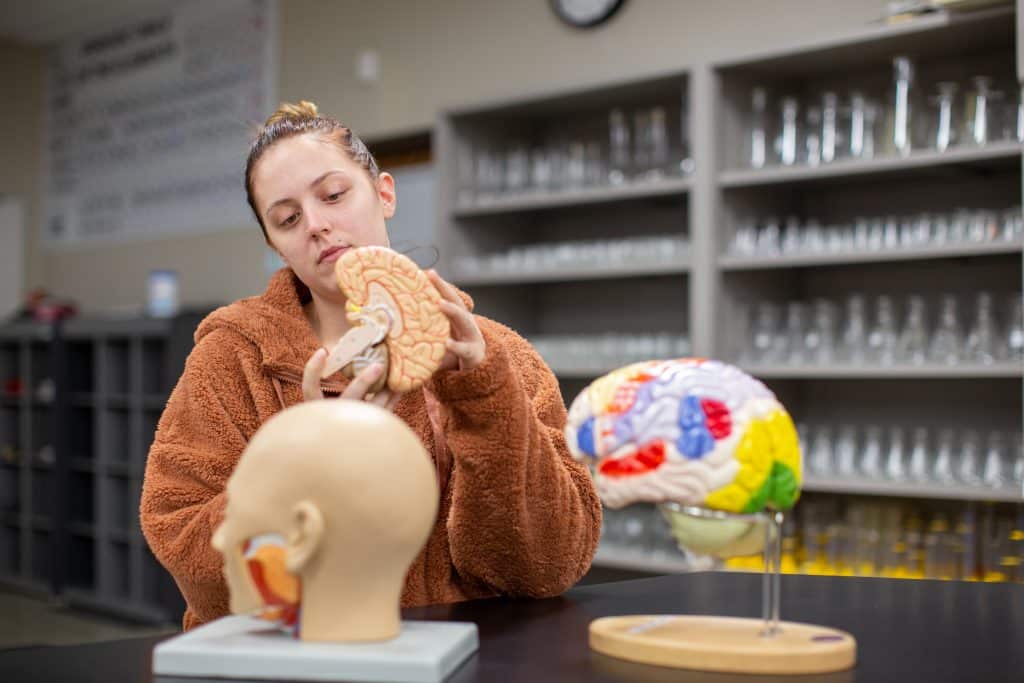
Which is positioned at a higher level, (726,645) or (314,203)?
(314,203)

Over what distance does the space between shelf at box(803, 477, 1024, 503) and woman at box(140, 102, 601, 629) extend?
A: 1931 millimetres

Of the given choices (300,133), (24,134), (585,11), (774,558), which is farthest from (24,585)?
(774,558)

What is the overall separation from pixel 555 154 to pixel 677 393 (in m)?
3.21

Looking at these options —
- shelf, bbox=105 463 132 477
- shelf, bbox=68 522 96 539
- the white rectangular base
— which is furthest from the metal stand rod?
shelf, bbox=68 522 96 539

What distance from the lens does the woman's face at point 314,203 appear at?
145 cm

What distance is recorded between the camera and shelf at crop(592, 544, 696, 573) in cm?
374

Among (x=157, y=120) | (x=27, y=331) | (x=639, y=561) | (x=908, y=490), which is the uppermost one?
(x=157, y=120)

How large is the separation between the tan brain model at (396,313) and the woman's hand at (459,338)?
3 centimetres

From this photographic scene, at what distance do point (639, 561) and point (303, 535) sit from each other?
2.94m

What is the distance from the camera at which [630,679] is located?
3.22ft

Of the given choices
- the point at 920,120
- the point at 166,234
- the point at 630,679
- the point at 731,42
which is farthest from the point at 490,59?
the point at 630,679

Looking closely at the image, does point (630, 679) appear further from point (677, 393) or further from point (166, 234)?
point (166, 234)

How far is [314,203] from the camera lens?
1.45m

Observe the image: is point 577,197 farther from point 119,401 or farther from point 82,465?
point 82,465
